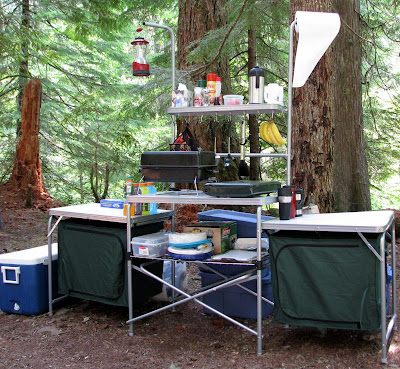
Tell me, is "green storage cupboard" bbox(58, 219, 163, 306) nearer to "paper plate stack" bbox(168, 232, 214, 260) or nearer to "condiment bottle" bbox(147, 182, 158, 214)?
"condiment bottle" bbox(147, 182, 158, 214)

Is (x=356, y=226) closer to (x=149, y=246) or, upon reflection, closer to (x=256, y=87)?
(x=256, y=87)

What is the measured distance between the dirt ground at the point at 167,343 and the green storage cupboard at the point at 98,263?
0.79 ft

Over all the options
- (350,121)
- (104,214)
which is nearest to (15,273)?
(104,214)

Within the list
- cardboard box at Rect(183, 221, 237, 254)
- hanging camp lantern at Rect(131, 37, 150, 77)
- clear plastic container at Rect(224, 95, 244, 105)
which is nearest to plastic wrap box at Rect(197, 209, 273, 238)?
cardboard box at Rect(183, 221, 237, 254)

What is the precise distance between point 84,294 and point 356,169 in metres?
4.41

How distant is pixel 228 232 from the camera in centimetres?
Answer: 361

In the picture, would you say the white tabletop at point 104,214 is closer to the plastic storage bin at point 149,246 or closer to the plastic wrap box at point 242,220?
the plastic storage bin at point 149,246

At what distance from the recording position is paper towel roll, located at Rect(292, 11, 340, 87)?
3.23 metres

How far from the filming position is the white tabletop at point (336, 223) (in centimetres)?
278

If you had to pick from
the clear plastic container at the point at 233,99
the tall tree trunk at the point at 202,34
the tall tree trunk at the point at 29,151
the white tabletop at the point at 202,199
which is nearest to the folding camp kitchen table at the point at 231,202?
the white tabletop at the point at 202,199

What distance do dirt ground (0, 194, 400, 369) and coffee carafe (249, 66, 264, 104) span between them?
1.65m

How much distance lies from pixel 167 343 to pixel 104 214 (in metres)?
1.02

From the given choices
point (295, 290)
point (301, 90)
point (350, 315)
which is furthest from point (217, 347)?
point (301, 90)

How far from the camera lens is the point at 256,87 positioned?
343 centimetres
